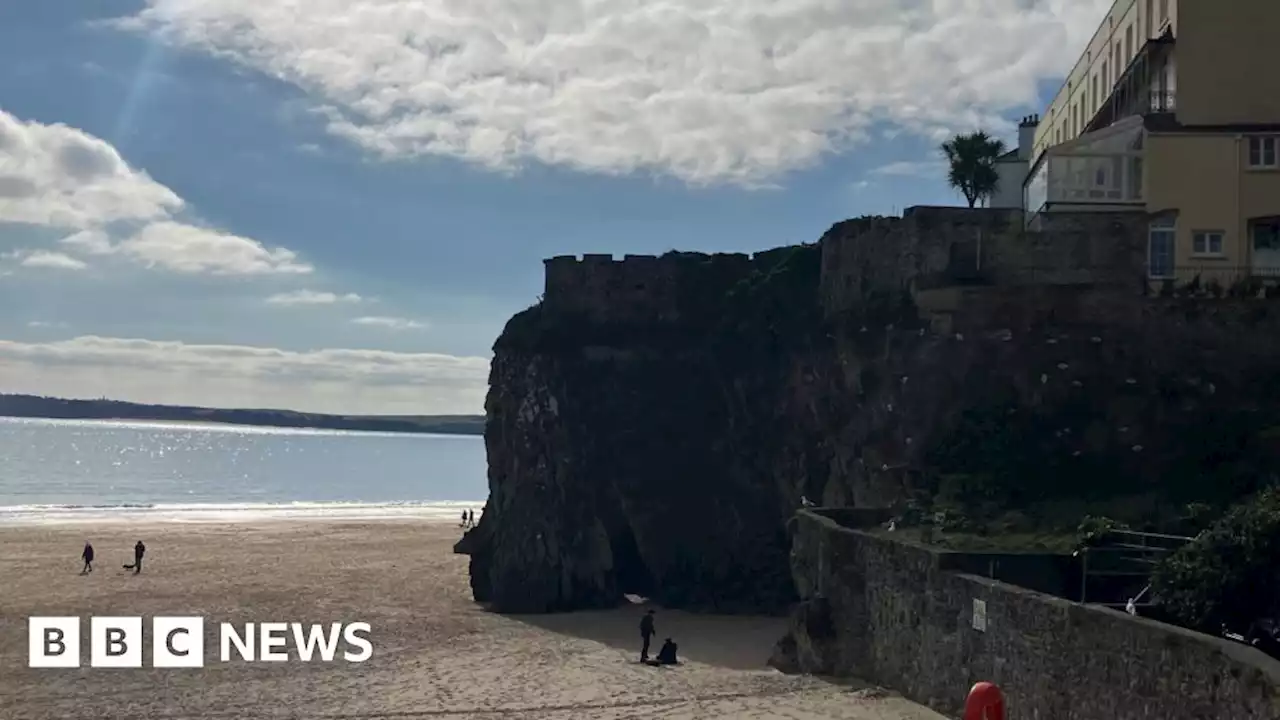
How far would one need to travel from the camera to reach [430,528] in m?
67.5

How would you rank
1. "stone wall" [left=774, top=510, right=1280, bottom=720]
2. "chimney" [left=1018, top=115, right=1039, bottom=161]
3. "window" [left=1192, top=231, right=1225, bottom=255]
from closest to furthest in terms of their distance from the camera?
"stone wall" [left=774, top=510, right=1280, bottom=720] → "window" [left=1192, top=231, right=1225, bottom=255] → "chimney" [left=1018, top=115, right=1039, bottom=161]

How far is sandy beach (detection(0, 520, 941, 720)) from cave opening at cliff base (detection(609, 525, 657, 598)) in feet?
8.03

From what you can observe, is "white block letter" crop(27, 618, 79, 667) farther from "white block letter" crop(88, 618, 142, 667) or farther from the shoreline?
the shoreline

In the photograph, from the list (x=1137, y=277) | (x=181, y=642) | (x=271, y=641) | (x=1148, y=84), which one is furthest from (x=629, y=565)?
(x=1148, y=84)

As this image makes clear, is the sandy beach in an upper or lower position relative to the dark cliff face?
lower

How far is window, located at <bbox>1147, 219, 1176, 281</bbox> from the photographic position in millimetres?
26344

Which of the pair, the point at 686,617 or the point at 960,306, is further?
the point at 686,617

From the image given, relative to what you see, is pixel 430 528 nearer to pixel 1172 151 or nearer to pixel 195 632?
pixel 195 632

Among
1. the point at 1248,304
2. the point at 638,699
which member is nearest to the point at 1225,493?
the point at 1248,304

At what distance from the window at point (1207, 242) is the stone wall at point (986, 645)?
9737mm

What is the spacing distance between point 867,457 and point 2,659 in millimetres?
18560

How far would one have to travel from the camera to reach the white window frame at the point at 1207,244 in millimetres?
26016

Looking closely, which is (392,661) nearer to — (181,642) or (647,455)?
(181,642)

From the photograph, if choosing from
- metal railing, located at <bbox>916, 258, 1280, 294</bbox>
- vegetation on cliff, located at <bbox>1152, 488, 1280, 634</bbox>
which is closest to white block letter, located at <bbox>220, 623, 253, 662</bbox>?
metal railing, located at <bbox>916, 258, 1280, 294</bbox>
